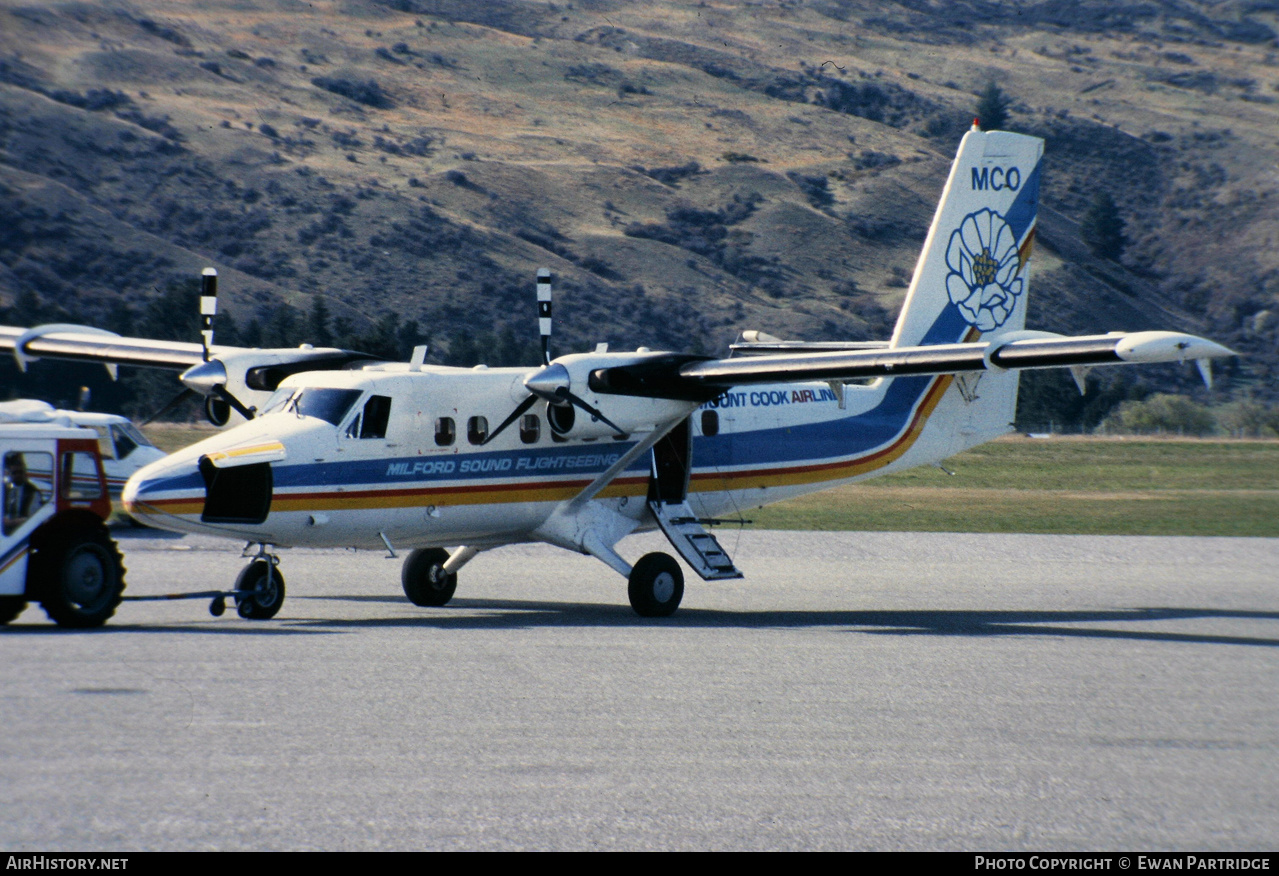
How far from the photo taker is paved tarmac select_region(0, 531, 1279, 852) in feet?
27.1

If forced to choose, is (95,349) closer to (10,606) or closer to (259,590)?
(259,590)

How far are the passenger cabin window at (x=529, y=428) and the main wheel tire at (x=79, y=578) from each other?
574 centimetres

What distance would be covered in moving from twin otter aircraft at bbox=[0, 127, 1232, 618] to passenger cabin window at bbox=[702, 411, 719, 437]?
0.03 meters

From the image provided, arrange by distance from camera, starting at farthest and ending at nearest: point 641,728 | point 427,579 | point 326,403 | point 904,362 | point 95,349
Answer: point 95,349 → point 427,579 → point 904,362 → point 326,403 → point 641,728

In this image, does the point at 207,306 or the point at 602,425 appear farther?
the point at 207,306

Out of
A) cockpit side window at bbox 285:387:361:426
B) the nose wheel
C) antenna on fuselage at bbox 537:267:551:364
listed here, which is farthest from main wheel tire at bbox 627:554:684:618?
the nose wheel

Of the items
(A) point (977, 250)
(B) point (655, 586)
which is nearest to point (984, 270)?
(A) point (977, 250)

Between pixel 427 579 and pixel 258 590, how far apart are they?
3.52 meters

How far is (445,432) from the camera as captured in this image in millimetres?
19250

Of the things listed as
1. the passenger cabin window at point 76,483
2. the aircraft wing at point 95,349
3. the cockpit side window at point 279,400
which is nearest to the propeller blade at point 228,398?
the aircraft wing at point 95,349

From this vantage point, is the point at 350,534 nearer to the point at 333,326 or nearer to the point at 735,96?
the point at 333,326

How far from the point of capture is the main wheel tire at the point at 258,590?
17.8m

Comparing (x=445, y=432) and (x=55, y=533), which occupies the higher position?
(x=445, y=432)

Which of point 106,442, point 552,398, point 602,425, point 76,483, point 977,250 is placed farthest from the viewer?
point 106,442
